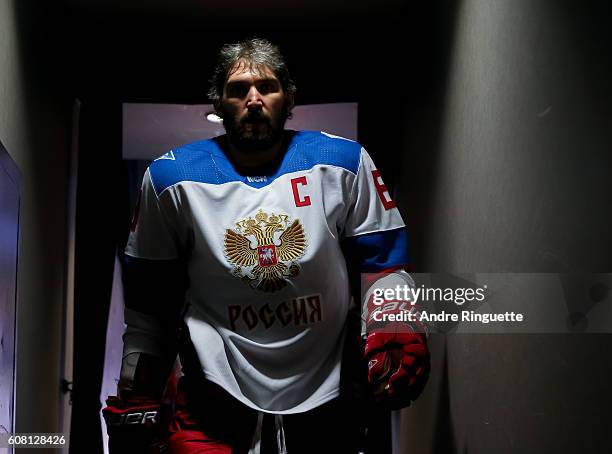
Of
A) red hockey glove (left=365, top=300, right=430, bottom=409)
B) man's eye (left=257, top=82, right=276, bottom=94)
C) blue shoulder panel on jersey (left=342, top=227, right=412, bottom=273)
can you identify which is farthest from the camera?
man's eye (left=257, top=82, right=276, bottom=94)

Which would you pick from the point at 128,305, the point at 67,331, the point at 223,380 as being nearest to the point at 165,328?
the point at 128,305

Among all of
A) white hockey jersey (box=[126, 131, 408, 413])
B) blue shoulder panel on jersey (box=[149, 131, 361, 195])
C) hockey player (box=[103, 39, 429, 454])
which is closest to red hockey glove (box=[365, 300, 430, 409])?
hockey player (box=[103, 39, 429, 454])

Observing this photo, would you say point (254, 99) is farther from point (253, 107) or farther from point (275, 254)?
point (275, 254)

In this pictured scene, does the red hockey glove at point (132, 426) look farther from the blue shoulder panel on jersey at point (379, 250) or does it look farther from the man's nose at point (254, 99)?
the man's nose at point (254, 99)

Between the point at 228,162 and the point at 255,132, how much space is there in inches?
3.6

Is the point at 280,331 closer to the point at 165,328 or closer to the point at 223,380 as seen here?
the point at 223,380

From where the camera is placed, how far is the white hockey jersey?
186 centimetres

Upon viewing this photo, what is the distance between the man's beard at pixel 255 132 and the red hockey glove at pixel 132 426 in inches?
23.5

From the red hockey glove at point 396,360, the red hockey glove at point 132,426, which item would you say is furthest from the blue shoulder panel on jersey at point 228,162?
the red hockey glove at point 132,426

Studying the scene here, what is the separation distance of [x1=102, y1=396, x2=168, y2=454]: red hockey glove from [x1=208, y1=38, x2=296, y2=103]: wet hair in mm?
735

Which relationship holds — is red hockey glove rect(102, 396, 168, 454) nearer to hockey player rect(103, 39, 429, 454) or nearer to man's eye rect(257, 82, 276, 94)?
hockey player rect(103, 39, 429, 454)

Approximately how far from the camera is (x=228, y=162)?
1.98m

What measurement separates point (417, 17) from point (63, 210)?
1387 mm

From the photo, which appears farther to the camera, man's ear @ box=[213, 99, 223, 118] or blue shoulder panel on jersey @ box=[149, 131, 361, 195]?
man's ear @ box=[213, 99, 223, 118]
